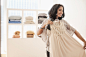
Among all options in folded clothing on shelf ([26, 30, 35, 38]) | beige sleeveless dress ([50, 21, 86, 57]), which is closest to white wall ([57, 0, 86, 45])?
beige sleeveless dress ([50, 21, 86, 57])

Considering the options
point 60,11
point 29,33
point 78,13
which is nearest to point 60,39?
point 60,11

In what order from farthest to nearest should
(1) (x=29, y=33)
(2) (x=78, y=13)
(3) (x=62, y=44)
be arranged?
1. (1) (x=29, y=33)
2. (2) (x=78, y=13)
3. (3) (x=62, y=44)

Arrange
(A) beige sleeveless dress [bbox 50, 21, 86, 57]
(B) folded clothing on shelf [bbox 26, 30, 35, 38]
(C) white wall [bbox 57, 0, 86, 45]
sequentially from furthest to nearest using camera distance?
(B) folded clothing on shelf [bbox 26, 30, 35, 38] < (C) white wall [bbox 57, 0, 86, 45] < (A) beige sleeveless dress [bbox 50, 21, 86, 57]

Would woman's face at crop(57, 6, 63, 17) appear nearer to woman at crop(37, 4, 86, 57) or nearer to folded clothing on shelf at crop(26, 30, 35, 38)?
woman at crop(37, 4, 86, 57)

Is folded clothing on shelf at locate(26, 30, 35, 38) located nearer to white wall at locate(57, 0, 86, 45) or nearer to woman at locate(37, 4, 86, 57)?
white wall at locate(57, 0, 86, 45)

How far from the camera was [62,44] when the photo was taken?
1.47 meters

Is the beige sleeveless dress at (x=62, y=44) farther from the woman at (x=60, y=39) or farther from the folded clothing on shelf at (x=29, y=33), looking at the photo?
the folded clothing on shelf at (x=29, y=33)

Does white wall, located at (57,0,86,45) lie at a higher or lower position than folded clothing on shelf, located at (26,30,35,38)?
higher

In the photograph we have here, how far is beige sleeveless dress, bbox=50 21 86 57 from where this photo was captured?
144 centimetres

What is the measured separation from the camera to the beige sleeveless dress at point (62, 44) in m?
1.44

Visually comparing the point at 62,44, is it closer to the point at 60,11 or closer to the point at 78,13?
the point at 60,11

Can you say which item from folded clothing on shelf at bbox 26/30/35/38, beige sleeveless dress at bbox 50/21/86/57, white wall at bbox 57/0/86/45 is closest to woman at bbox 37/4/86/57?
beige sleeveless dress at bbox 50/21/86/57

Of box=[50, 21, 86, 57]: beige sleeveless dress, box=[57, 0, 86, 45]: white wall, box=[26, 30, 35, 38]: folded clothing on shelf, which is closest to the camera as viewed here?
box=[50, 21, 86, 57]: beige sleeveless dress

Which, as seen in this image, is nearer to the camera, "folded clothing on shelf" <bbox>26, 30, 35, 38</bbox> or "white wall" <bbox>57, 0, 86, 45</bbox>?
"white wall" <bbox>57, 0, 86, 45</bbox>
